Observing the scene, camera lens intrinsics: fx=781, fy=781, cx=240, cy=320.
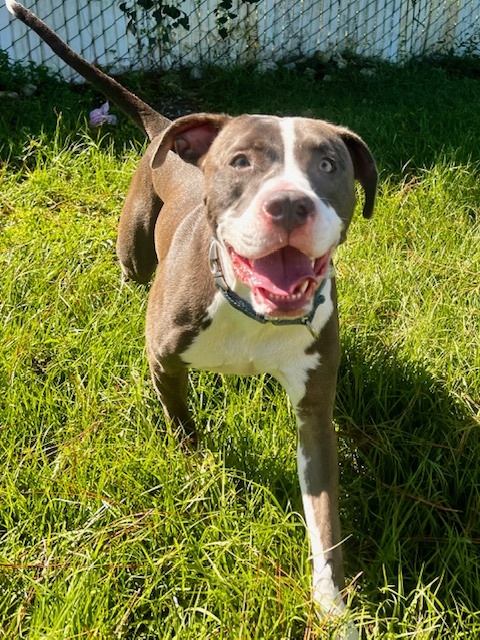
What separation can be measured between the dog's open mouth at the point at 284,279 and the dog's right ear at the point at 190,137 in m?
0.53

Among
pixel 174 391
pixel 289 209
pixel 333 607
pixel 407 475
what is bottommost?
pixel 407 475

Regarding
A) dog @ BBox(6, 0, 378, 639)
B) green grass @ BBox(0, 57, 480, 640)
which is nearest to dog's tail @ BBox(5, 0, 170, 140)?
dog @ BBox(6, 0, 378, 639)

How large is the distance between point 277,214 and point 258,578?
0.94m

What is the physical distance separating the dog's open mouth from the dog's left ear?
0.48 meters

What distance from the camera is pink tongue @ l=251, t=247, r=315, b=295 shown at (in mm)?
1924

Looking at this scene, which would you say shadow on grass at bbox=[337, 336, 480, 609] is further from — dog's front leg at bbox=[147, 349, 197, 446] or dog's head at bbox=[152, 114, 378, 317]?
dog's head at bbox=[152, 114, 378, 317]

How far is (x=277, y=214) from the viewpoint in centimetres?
180

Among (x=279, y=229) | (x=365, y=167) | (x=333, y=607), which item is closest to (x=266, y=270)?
(x=279, y=229)

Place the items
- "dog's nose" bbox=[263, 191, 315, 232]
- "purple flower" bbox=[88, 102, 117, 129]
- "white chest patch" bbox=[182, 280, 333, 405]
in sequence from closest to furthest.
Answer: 1. "dog's nose" bbox=[263, 191, 315, 232]
2. "white chest patch" bbox=[182, 280, 333, 405]
3. "purple flower" bbox=[88, 102, 117, 129]

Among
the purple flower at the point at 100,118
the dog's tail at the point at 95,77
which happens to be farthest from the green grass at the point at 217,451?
the dog's tail at the point at 95,77

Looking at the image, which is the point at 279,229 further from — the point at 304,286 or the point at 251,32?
the point at 251,32

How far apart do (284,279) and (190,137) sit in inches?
28.4

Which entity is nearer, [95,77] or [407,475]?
[407,475]

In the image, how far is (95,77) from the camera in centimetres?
311
